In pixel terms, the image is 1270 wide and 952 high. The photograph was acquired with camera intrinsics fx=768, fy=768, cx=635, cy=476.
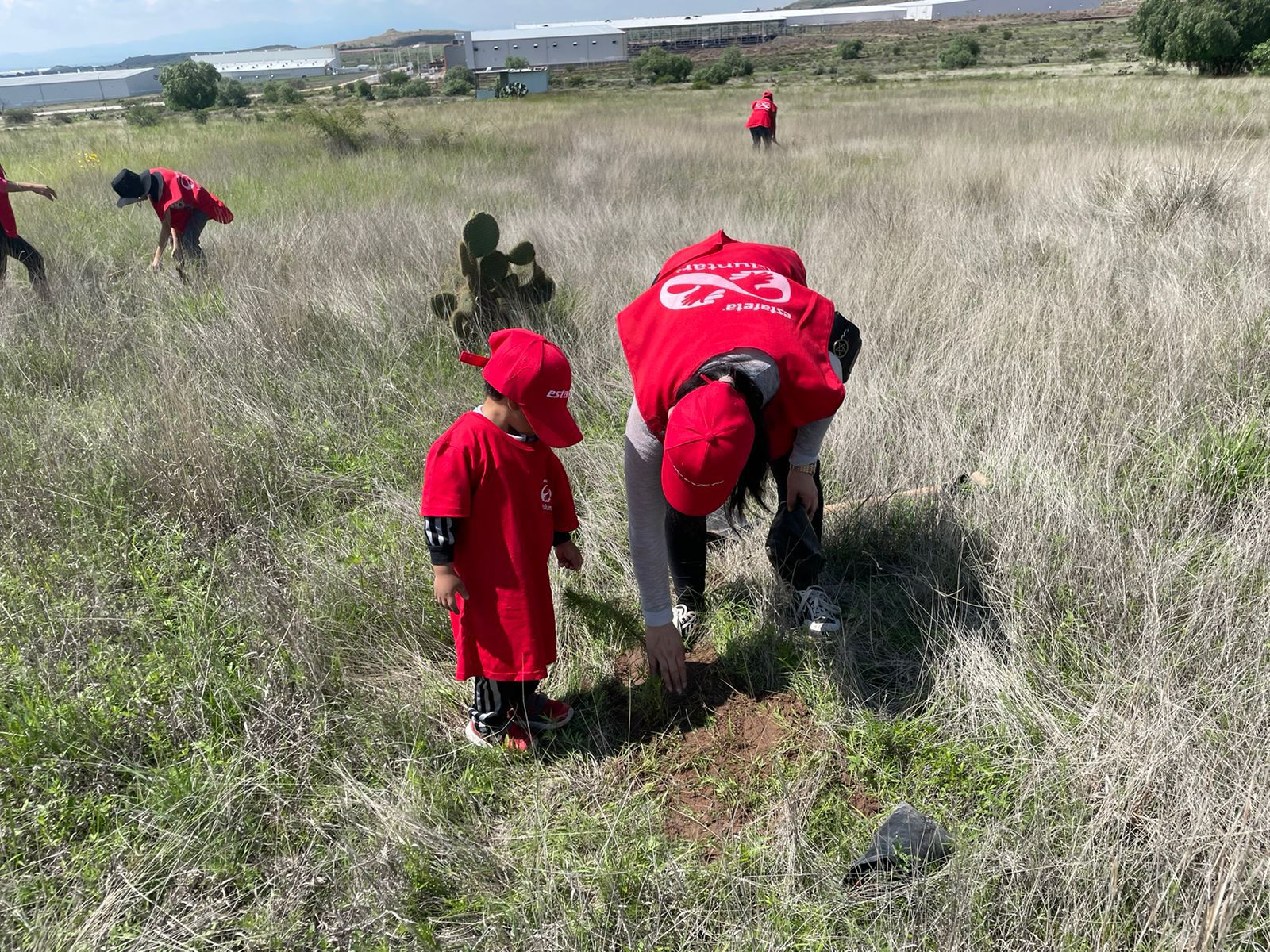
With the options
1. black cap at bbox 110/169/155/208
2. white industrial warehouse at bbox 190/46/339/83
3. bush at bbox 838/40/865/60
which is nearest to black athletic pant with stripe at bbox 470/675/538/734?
black cap at bbox 110/169/155/208

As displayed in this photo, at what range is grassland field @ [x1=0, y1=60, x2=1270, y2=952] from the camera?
5.20 feet

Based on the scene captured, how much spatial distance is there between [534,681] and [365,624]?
0.69 metres

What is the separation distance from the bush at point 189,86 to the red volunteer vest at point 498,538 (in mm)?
47432

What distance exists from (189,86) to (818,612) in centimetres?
4932

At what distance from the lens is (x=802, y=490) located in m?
2.00

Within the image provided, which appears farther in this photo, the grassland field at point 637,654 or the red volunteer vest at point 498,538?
the red volunteer vest at point 498,538

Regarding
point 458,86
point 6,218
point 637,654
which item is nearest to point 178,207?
point 6,218

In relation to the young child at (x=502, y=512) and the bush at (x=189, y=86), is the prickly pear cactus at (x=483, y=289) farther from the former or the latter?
the bush at (x=189, y=86)

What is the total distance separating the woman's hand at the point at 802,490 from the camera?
198cm

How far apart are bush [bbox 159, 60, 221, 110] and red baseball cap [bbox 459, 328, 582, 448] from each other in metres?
47.4

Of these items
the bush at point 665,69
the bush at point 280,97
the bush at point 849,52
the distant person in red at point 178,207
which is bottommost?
the distant person in red at point 178,207

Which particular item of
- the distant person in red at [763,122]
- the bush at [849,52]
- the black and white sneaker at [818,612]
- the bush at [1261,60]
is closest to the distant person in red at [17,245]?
the black and white sneaker at [818,612]

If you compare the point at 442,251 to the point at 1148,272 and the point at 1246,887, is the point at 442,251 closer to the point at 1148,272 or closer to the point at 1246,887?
the point at 1148,272

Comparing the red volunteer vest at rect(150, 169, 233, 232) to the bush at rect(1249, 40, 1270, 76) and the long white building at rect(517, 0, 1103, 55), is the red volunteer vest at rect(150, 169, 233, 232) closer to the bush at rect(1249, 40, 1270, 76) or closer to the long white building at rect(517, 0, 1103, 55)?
the bush at rect(1249, 40, 1270, 76)
